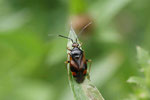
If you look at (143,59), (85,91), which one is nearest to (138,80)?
(143,59)

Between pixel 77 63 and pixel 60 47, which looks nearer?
pixel 77 63

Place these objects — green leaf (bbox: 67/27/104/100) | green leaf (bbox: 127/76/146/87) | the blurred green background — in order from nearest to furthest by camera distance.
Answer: green leaf (bbox: 67/27/104/100) → green leaf (bbox: 127/76/146/87) → the blurred green background

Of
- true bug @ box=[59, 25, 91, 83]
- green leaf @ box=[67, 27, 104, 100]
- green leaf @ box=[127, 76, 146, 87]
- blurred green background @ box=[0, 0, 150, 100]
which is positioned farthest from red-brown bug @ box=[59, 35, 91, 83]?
blurred green background @ box=[0, 0, 150, 100]

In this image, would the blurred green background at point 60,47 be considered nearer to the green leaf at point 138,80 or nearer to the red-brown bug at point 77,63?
the red-brown bug at point 77,63

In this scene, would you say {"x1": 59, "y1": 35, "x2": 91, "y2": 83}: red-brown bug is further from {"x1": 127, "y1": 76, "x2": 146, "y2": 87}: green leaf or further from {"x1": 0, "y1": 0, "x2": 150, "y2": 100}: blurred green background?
{"x1": 0, "y1": 0, "x2": 150, "y2": 100}: blurred green background

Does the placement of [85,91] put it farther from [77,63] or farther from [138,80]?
[77,63]

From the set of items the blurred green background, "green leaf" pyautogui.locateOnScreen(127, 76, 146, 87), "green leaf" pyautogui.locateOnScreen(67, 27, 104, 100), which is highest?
the blurred green background

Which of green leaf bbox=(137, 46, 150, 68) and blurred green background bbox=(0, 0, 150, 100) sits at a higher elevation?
blurred green background bbox=(0, 0, 150, 100)

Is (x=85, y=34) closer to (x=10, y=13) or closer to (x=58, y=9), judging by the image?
(x=58, y=9)

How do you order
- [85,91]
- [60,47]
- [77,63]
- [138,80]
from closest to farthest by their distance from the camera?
[85,91] < [138,80] < [77,63] < [60,47]
